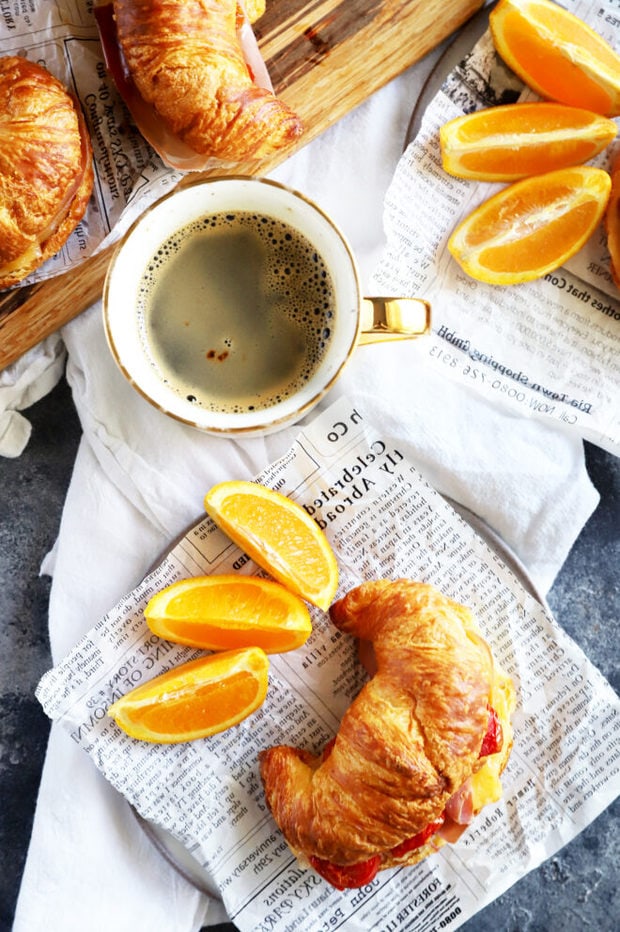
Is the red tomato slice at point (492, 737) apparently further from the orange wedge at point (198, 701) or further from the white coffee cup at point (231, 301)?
the white coffee cup at point (231, 301)

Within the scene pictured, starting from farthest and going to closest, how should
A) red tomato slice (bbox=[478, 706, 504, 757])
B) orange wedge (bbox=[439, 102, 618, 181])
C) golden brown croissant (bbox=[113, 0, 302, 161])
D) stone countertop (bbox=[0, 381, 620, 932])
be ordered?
stone countertop (bbox=[0, 381, 620, 932]), orange wedge (bbox=[439, 102, 618, 181]), red tomato slice (bbox=[478, 706, 504, 757]), golden brown croissant (bbox=[113, 0, 302, 161])

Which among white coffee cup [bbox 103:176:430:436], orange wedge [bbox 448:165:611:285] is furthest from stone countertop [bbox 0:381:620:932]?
orange wedge [bbox 448:165:611:285]

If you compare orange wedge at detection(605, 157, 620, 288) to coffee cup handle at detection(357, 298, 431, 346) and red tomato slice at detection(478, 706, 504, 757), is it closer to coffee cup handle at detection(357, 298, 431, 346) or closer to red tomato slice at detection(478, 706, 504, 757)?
coffee cup handle at detection(357, 298, 431, 346)

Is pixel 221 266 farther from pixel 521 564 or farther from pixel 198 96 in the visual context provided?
pixel 521 564

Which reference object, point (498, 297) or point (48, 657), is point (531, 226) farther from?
point (48, 657)

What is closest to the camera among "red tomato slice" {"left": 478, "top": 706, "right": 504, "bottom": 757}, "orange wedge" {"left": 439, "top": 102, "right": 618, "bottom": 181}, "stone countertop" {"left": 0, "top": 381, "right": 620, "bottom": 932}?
"red tomato slice" {"left": 478, "top": 706, "right": 504, "bottom": 757}

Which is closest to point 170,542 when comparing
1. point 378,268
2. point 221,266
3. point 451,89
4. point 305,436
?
point 305,436

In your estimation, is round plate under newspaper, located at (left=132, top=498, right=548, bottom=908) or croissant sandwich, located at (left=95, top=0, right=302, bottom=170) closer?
croissant sandwich, located at (left=95, top=0, right=302, bottom=170)
